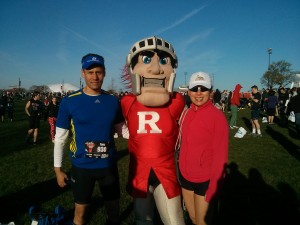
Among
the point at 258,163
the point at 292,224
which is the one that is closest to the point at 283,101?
the point at 258,163

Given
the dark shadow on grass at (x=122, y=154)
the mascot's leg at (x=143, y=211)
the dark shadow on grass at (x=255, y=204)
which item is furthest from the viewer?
the dark shadow on grass at (x=122, y=154)

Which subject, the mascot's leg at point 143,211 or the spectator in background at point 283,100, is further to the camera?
the spectator in background at point 283,100

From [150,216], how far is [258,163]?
567 cm

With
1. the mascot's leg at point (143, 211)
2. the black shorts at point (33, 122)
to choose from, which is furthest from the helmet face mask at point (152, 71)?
the black shorts at point (33, 122)

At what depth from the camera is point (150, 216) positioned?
298cm

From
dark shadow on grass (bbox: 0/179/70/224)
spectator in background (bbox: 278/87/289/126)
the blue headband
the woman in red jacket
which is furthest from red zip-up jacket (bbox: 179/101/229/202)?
spectator in background (bbox: 278/87/289/126)

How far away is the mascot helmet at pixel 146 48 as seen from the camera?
10.2 feet

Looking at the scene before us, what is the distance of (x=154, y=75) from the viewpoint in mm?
3104

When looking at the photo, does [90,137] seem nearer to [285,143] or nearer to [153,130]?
[153,130]

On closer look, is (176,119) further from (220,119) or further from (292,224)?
(292,224)

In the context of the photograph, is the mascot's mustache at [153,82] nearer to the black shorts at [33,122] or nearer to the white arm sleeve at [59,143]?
the white arm sleeve at [59,143]

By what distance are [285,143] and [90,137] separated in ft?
31.4

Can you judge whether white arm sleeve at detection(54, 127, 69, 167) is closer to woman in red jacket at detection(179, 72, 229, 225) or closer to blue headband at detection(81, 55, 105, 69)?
blue headband at detection(81, 55, 105, 69)

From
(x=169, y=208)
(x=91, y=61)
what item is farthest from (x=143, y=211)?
(x=91, y=61)
